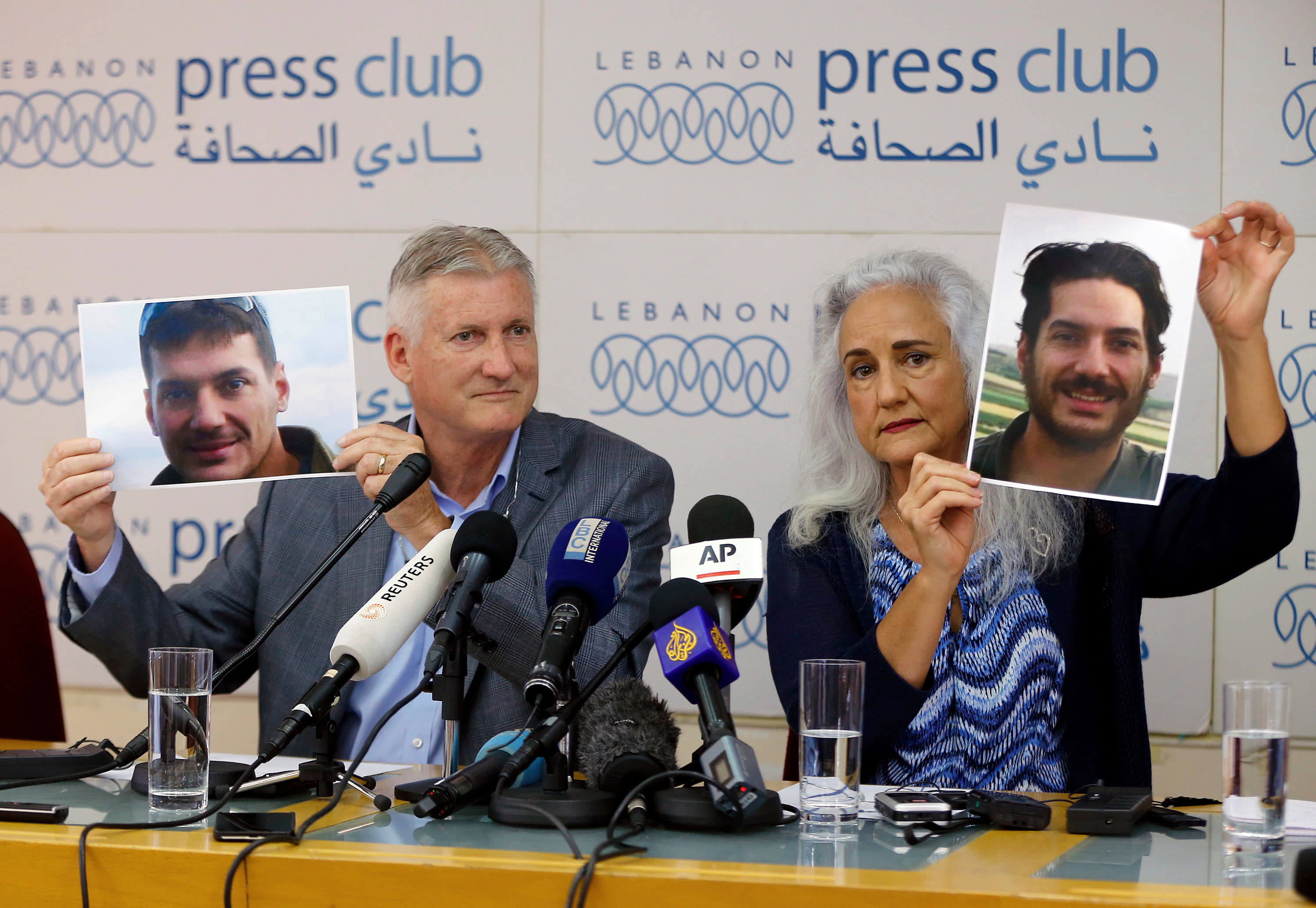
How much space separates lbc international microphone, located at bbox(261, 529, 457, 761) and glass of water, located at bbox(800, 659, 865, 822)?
0.48 metres

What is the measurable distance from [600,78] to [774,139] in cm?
47

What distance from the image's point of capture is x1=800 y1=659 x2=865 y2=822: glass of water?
4.61ft

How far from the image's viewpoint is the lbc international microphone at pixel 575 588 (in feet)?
4.36

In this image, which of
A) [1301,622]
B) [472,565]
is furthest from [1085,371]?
[1301,622]

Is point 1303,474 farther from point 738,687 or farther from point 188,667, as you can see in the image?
point 188,667

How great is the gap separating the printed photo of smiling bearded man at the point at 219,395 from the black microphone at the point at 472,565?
69 centimetres

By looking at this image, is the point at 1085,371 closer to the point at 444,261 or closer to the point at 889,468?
the point at 889,468

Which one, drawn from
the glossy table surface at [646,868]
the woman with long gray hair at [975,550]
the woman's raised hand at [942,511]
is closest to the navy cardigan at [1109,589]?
the woman with long gray hair at [975,550]

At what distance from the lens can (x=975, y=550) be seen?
215cm

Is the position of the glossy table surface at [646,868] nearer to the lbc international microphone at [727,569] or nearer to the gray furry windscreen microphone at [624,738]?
the gray furry windscreen microphone at [624,738]

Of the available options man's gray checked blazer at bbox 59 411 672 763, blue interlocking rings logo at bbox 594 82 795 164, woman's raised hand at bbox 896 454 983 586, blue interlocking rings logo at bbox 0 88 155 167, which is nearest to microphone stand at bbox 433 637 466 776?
man's gray checked blazer at bbox 59 411 672 763

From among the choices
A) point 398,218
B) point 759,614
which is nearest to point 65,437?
point 398,218

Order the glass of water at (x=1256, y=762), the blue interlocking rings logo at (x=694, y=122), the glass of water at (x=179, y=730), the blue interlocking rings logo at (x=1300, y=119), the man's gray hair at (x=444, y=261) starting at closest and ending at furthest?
the glass of water at (x=1256, y=762) → the glass of water at (x=179, y=730) → the man's gray hair at (x=444, y=261) → the blue interlocking rings logo at (x=1300, y=119) → the blue interlocking rings logo at (x=694, y=122)

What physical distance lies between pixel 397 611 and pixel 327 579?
0.96 m
